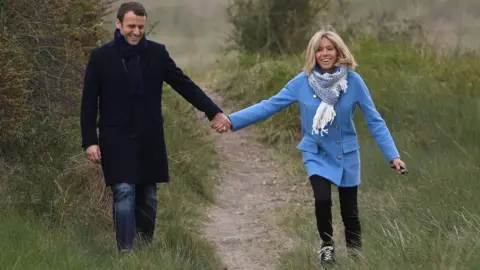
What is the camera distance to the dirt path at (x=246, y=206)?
6.80m

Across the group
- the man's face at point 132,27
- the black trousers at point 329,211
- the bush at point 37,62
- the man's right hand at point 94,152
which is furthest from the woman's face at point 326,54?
the bush at point 37,62

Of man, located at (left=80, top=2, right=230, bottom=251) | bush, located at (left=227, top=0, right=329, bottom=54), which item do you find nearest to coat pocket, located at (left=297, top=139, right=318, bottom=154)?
man, located at (left=80, top=2, right=230, bottom=251)

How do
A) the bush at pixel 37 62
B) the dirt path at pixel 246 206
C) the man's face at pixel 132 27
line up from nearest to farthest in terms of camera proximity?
the man's face at pixel 132 27 < the bush at pixel 37 62 < the dirt path at pixel 246 206

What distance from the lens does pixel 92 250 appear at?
5.53 meters

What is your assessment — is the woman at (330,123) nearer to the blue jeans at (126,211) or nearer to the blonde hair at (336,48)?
the blonde hair at (336,48)

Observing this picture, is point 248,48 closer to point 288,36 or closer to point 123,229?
point 288,36

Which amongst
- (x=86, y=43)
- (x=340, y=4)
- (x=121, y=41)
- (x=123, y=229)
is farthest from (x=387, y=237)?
(x=340, y=4)

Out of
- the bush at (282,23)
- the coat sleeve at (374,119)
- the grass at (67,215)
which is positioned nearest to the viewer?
the grass at (67,215)

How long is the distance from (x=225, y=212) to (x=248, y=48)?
7.55m

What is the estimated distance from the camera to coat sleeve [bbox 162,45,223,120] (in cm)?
575

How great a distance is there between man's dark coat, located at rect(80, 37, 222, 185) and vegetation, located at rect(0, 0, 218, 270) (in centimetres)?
53

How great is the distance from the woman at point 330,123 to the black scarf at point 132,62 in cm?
103

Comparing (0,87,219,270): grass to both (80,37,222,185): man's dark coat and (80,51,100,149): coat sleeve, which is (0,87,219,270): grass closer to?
(80,37,222,185): man's dark coat

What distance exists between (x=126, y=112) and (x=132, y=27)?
1.77 ft
